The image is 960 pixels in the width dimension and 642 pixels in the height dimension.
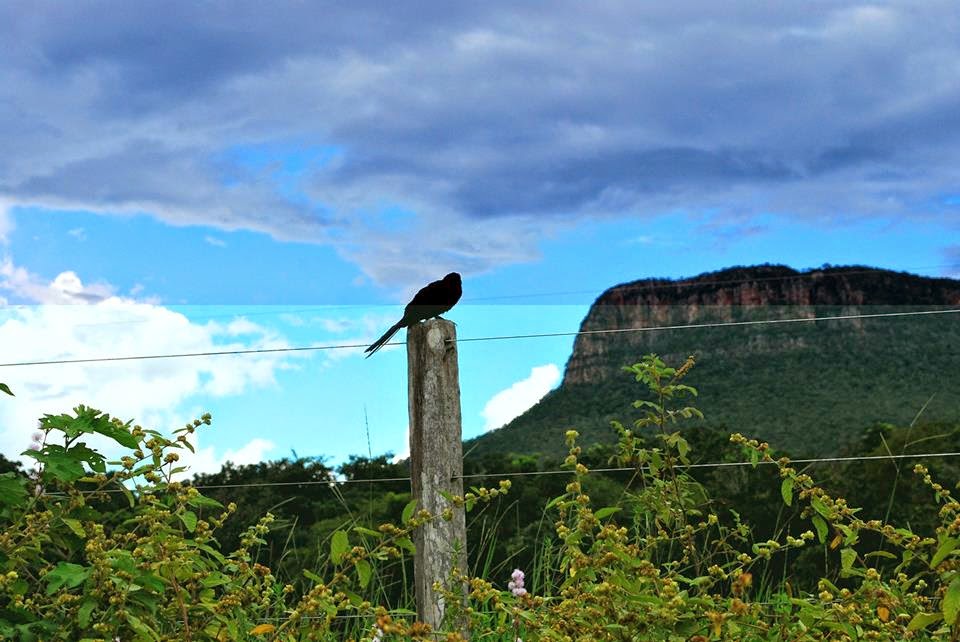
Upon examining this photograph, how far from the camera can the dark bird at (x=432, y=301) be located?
13.2ft

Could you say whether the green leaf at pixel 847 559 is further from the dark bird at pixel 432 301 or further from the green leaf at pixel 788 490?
the dark bird at pixel 432 301

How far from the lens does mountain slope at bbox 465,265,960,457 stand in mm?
7973

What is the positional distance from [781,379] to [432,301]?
5.67m

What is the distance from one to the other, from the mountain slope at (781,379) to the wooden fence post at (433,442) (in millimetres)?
3155

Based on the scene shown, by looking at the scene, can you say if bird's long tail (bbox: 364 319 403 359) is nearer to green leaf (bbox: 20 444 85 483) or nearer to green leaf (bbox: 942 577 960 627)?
green leaf (bbox: 20 444 85 483)

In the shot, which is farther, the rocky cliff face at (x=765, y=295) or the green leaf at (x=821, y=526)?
the rocky cliff face at (x=765, y=295)

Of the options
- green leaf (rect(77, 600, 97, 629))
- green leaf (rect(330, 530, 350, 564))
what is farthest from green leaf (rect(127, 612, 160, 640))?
green leaf (rect(330, 530, 350, 564))

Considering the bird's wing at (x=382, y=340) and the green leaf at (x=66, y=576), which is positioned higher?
the bird's wing at (x=382, y=340)

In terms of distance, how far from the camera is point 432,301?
410cm

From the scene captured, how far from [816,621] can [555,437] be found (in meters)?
5.63

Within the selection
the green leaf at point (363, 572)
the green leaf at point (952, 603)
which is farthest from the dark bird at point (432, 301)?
the green leaf at point (952, 603)

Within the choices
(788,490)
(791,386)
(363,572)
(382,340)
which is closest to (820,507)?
(788,490)

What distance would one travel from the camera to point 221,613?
2.07 m

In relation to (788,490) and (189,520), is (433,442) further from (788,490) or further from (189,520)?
(788,490)
